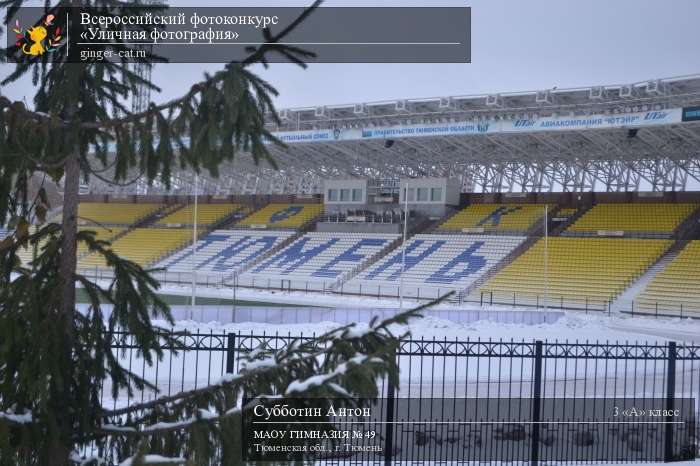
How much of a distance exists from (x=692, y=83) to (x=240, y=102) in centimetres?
2739

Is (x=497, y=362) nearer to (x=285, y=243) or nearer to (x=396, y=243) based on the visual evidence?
(x=396, y=243)

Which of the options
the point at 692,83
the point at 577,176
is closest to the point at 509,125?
the point at 692,83

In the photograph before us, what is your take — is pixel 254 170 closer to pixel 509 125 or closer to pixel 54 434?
pixel 509 125

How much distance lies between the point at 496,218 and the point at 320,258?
10042mm

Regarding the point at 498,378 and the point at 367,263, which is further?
the point at 367,263

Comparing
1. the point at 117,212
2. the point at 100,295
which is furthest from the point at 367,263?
the point at 100,295

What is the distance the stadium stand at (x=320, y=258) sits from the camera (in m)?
37.7

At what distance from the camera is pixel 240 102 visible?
145 inches

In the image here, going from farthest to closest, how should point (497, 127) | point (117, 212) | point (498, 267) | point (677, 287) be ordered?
point (117, 212) < point (498, 267) < point (497, 127) < point (677, 287)

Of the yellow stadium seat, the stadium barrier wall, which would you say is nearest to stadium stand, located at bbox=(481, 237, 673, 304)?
the stadium barrier wall

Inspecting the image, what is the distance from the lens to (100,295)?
4.35 meters

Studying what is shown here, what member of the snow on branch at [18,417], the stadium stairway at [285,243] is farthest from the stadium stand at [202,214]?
the snow on branch at [18,417]

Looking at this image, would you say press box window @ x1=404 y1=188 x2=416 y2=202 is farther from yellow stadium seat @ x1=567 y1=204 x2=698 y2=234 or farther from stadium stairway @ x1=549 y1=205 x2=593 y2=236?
yellow stadium seat @ x1=567 y1=204 x2=698 y2=234

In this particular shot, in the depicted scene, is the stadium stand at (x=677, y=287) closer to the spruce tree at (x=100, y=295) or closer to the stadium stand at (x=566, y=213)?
the stadium stand at (x=566, y=213)
